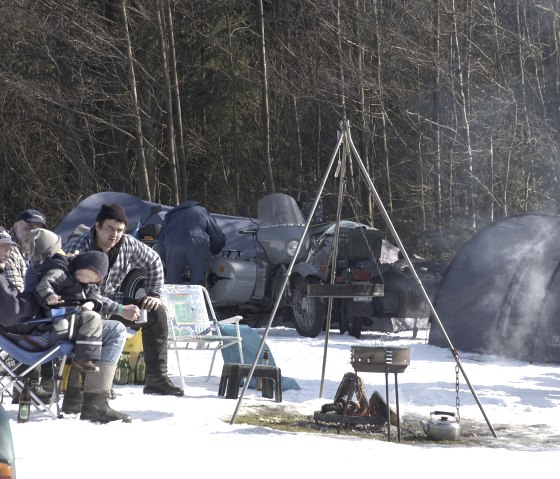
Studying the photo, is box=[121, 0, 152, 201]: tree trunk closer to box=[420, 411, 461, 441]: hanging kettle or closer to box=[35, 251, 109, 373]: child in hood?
box=[35, 251, 109, 373]: child in hood

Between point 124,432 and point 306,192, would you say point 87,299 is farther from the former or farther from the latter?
point 306,192

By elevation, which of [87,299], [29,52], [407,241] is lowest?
[87,299]

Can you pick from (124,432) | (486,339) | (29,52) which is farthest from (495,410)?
(29,52)

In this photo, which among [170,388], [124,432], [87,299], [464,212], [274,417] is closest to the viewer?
[124,432]

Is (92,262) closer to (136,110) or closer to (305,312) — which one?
(305,312)

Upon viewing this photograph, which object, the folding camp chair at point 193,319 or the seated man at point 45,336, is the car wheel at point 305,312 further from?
the seated man at point 45,336

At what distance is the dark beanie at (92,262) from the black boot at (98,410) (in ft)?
2.32

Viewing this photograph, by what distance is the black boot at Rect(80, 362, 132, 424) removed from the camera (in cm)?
689

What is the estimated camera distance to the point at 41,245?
737 centimetres

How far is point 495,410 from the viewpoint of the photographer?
8.47 m

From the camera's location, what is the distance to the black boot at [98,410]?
6887 mm

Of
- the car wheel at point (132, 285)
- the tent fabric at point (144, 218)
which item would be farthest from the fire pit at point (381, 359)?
the tent fabric at point (144, 218)

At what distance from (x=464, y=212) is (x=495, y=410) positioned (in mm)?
14540

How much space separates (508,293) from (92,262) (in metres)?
6.72
